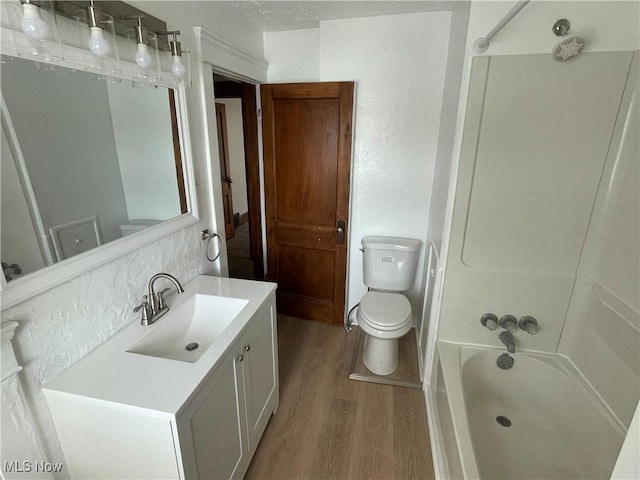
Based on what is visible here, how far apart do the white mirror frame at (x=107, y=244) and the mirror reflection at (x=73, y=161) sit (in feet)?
0.08

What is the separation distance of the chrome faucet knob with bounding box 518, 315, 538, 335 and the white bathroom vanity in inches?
57.3

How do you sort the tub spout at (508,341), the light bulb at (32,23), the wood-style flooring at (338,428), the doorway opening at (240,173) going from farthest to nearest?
the doorway opening at (240,173), the tub spout at (508,341), the wood-style flooring at (338,428), the light bulb at (32,23)

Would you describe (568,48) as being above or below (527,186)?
above

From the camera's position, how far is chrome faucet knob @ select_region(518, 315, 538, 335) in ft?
5.85

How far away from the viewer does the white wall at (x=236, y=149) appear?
17.5 feet

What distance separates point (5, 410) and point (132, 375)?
30 cm

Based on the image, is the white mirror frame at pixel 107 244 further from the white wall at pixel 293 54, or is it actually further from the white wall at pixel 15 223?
the white wall at pixel 293 54

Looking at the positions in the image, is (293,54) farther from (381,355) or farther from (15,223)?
(381,355)

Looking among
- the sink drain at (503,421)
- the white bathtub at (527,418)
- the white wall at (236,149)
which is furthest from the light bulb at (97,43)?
the white wall at (236,149)

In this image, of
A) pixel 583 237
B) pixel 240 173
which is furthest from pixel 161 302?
pixel 240 173

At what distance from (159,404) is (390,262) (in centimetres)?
179

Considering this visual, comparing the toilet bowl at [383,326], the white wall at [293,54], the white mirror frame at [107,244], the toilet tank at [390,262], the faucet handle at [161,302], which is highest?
the white wall at [293,54]

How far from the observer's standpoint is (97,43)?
1020mm

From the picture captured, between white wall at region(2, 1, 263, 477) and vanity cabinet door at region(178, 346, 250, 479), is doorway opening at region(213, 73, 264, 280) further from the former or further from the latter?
vanity cabinet door at region(178, 346, 250, 479)
